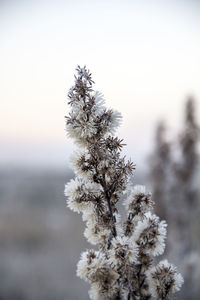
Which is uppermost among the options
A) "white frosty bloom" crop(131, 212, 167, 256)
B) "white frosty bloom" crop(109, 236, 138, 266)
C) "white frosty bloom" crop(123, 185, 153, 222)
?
"white frosty bloom" crop(123, 185, 153, 222)

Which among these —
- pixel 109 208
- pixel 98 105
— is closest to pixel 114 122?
pixel 98 105

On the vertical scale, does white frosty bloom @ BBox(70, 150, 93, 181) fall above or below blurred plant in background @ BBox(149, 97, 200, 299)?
below

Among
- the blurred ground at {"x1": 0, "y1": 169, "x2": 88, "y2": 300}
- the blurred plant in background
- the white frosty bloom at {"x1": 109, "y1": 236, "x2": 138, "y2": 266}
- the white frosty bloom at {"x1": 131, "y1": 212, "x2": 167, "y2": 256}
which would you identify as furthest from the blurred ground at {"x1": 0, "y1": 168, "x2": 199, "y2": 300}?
the white frosty bloom at {"x1": 109, "y1": 236, "x2": 138, "y2": 266}

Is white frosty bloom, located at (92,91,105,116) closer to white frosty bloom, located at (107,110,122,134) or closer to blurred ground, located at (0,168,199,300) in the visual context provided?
white frosty bloom, located at (107,110,122,134)

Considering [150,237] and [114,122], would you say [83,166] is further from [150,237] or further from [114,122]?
[150,237]

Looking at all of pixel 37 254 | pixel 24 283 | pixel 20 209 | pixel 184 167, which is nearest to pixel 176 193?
pixel 184 167

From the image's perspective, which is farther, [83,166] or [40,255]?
[40,255]

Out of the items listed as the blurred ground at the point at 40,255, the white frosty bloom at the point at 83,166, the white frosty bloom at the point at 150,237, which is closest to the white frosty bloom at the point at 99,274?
the white frosty bloom at the point at 150,237
